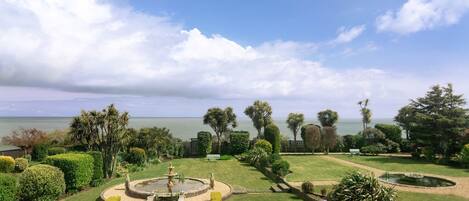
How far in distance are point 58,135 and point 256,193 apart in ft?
85.3

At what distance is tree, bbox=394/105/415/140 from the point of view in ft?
116

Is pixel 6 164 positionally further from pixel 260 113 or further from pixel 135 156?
A: pixel 260 113

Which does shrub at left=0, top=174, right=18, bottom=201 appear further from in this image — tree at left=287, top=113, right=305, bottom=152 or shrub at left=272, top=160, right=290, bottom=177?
tree at left=287, top=113, right=305, bottom=152

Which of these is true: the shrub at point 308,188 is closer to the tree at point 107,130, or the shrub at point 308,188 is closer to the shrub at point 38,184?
the shrub at point 38,184

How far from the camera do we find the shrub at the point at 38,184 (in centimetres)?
1623

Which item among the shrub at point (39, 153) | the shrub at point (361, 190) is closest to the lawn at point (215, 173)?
the shrub at point (361, 190)

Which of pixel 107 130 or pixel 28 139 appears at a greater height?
pixel 107 130

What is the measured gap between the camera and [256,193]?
1934 cm

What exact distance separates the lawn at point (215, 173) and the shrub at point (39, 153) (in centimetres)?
998

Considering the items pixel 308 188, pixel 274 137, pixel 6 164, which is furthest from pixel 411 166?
pixel 6 164

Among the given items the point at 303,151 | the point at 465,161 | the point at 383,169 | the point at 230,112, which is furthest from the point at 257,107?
the point at 465,161

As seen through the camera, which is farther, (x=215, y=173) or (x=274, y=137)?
(x=274, y=137)

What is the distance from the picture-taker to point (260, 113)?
42.2 meters

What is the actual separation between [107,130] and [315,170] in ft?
46.7
